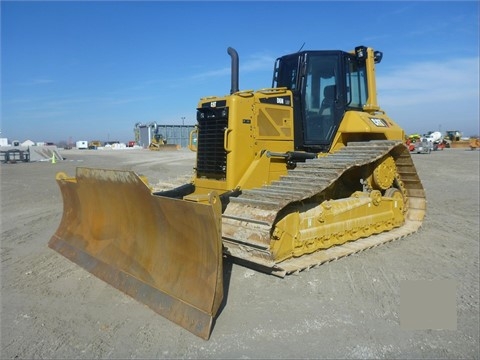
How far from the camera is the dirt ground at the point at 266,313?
10.7 feet

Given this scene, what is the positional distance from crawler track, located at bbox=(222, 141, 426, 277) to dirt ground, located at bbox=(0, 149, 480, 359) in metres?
0.18

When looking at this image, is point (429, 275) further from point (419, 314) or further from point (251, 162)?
point (251, 162)

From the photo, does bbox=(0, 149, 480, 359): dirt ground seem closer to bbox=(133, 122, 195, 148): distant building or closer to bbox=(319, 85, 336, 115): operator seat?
bbox=(319, 85, 336, 115): operator seat

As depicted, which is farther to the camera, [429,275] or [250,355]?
[429,275]

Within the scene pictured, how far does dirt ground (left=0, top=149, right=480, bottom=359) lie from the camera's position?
3270 millimetres

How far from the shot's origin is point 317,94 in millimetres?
6621

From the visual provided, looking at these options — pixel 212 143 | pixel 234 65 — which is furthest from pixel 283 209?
pixel 234 65

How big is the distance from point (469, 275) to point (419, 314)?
1.62 metres

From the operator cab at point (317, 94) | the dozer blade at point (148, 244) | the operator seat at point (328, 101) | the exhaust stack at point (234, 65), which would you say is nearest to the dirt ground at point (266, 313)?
the dozer blade at point (148, 244)

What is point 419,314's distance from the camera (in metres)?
3.81

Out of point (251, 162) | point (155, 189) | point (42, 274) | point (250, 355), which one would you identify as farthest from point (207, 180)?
point (250, 355)

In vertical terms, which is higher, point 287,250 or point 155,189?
point 155,189

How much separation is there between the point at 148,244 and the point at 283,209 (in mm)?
1721

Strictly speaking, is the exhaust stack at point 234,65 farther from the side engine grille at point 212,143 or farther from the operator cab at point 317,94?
the operator cab at point 317,94
